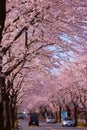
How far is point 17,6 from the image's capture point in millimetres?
11758

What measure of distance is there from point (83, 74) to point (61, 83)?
39.1 feet

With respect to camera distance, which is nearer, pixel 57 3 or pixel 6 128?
pixel 57 3

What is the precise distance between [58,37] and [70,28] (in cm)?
143

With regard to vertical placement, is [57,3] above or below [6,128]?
above

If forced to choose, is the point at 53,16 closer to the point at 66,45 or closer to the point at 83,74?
the point at 66,45

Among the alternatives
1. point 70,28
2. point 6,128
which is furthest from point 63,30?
point 6,128

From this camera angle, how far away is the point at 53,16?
40.2 feet

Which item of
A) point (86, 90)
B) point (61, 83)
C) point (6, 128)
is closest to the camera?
point (6, 128)

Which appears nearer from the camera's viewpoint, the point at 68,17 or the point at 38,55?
the point at 68,17

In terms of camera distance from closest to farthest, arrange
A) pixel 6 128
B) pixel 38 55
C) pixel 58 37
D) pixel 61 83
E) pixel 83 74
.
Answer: pixel 58 37
pixel 38 55
pixel 6 128
pixel 83 74
pixel 61 83

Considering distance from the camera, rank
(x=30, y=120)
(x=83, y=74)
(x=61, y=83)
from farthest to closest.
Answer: (x=30, y=120) → (x=61, y=83) → (x=83, y=74)

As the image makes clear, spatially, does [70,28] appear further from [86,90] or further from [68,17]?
[86,90]

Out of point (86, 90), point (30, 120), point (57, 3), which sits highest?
point (57, 3)

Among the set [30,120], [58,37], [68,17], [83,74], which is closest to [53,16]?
[68,17]
